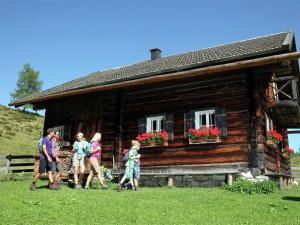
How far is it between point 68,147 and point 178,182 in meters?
5.86

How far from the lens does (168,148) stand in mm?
11836

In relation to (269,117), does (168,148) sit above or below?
below

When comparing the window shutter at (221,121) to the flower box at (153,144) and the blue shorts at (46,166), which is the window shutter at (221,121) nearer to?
the flower box at (153,144)

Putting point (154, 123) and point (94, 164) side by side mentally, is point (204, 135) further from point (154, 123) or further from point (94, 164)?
point (94, 164)

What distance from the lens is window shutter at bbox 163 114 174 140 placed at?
1180 cm

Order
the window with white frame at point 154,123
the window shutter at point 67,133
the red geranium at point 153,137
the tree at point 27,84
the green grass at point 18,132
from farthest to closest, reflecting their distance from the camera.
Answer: the tree at point 27,84 < the green grass at point 18,132 < the window shutter at point 67,133 < the window with white frame at point 154,123 < the red geranium at point 153,137

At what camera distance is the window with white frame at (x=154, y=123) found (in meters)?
12.4

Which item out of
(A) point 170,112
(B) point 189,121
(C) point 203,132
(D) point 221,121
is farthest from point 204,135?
(A) point 170,112

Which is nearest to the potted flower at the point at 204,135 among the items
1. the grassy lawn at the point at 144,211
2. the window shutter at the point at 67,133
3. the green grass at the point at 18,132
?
the grassy lawn at the point at 144,211

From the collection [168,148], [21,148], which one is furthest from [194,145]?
[21,148]

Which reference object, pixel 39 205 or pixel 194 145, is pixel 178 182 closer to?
pixel 194 145

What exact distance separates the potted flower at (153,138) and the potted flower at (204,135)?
3.19ft

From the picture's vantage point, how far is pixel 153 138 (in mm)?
11984

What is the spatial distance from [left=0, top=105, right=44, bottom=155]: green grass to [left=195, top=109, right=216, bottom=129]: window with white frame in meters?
19.6
